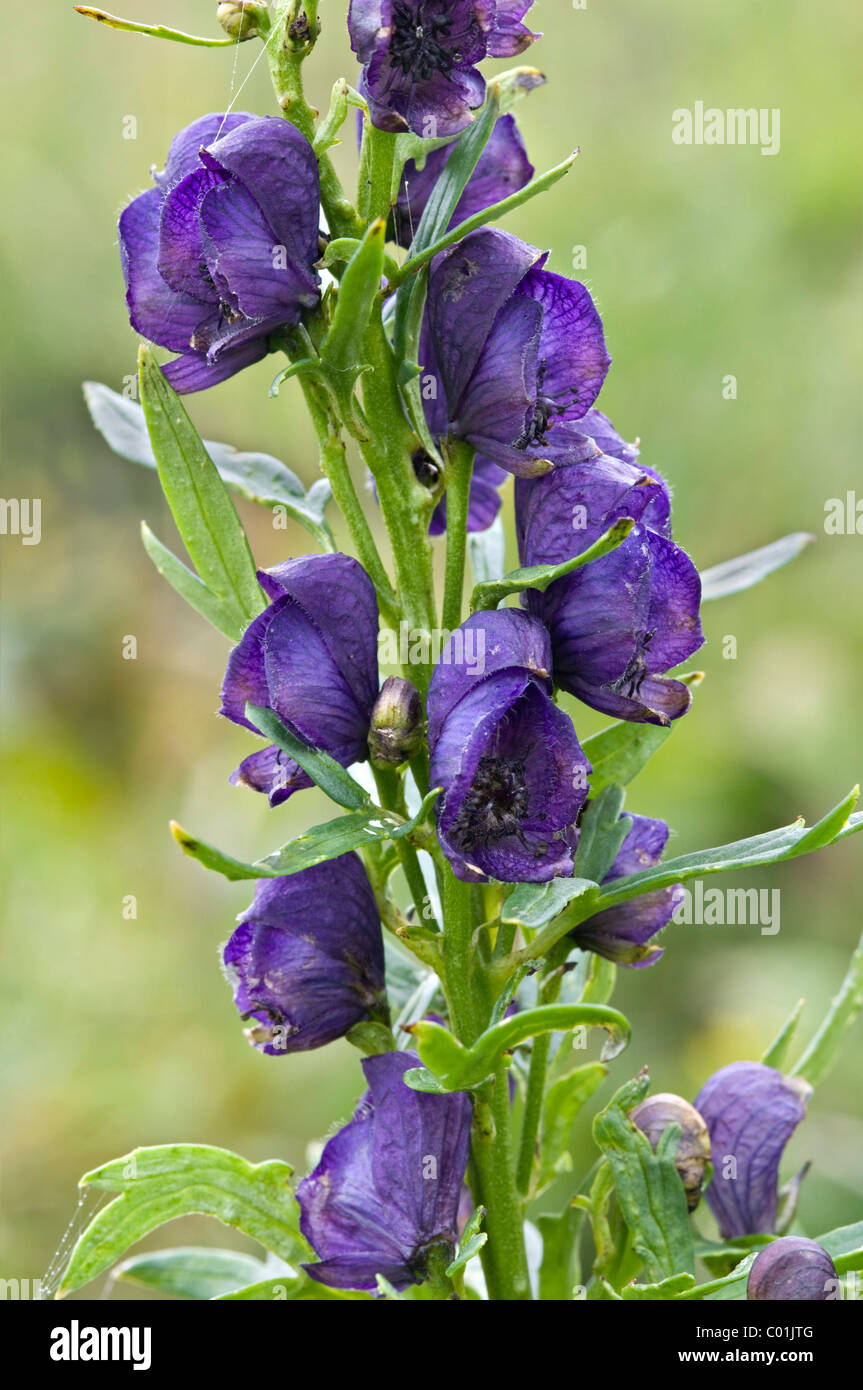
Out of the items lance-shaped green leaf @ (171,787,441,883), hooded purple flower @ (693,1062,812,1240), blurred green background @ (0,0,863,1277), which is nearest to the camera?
lance-shaped green leaf @ (171,787,441,883)

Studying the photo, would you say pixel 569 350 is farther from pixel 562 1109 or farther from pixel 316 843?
pixel 562 1109

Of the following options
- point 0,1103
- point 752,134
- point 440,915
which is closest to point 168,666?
point 0,1103

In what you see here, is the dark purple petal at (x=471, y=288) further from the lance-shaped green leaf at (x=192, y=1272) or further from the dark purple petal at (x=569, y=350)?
the lance-shaped green leaf at (x=192, y=1272)

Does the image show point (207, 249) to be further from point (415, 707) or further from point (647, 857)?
point (647, 857)

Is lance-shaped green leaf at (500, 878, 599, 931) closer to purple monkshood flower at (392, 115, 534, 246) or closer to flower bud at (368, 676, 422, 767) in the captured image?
flower bud at (368, 676, 422, 767)

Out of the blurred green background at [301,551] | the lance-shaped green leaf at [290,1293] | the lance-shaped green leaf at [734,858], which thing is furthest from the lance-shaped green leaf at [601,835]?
the blurred green background at [301,551]

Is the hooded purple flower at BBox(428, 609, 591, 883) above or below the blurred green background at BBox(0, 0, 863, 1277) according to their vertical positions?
below

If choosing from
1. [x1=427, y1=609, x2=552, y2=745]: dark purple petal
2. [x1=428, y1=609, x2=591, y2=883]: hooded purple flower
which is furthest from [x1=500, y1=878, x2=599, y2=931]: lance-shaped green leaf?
[x1=427, y1=609, x2=552, y2=745]: dark purple petal
